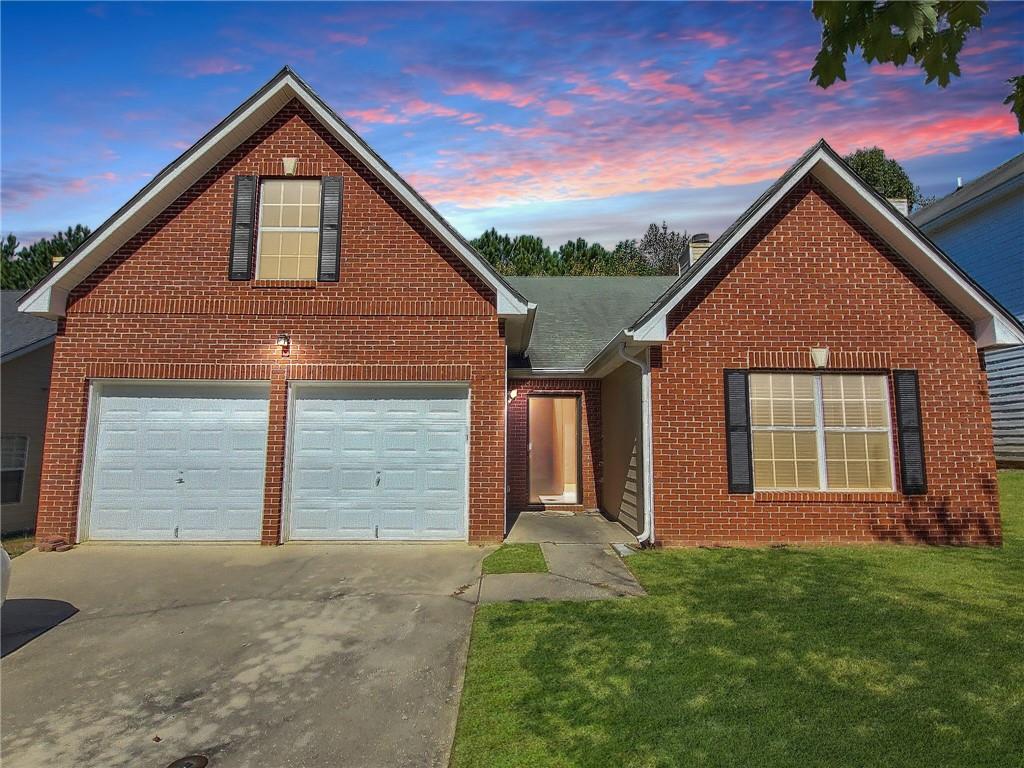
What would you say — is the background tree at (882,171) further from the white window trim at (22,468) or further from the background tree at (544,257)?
the white window trim at (22,468)

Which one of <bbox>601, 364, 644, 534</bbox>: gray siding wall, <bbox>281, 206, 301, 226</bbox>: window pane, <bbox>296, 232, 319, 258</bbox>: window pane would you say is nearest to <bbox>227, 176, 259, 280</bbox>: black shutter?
<bbox>281, 206, 301, 226</bbox>: window pane

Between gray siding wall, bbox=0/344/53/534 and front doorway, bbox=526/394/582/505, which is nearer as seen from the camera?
gray siding wall, bbox=0/344/53/534

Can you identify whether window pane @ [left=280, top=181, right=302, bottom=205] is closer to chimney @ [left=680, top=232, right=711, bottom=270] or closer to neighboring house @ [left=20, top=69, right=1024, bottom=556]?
neighboring house @ [left=20, top=69, right=1024, bottom=556]

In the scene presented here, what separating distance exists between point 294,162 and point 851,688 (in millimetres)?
10559

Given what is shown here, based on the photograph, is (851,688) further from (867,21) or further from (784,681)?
(867,21)

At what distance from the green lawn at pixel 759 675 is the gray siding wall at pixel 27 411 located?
12.0m

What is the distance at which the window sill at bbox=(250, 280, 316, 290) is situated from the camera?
30.9ft

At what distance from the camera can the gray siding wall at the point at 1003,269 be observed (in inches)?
560

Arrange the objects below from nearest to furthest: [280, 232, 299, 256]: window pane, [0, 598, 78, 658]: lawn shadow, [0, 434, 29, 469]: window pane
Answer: [0, 598, 78, 658]: lawn shadow → [280, 232, 299, 256]: window pane → [0, 434, 29, 469]: window pane

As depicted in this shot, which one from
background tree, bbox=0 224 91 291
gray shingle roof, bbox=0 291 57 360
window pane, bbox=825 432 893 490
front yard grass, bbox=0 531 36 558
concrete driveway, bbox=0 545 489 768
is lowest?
concrete driveway, bbox=0 545 489 768

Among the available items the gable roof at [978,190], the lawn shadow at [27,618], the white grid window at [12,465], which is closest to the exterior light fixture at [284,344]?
the lawn shadow at [27,618]

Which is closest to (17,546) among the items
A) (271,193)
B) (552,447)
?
(271,193)

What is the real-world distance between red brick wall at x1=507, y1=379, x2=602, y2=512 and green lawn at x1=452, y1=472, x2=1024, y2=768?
19.0 feet

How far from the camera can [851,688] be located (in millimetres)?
4020
